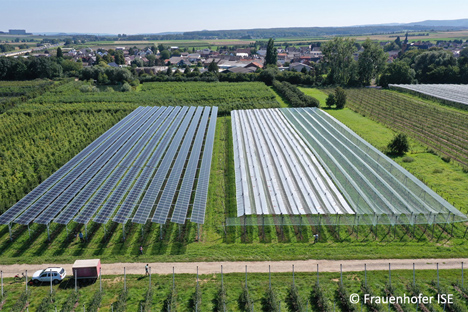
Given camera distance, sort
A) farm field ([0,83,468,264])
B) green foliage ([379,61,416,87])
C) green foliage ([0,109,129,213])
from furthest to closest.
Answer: green foliage ([379,61,416,87]) → green foliage ([0,109,129,213]) → farm field ([0,83,468,264])

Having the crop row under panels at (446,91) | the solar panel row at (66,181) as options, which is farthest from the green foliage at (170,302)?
the crop row under panels at (446,91)

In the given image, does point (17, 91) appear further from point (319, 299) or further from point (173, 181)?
point (319, 299)

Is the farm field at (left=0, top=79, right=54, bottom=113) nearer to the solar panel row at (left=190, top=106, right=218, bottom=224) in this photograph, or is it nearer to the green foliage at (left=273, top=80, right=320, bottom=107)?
the solar panel row at (left=190, top=106, right=218, bottom=224)

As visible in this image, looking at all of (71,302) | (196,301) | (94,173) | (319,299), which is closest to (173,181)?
(94,173)

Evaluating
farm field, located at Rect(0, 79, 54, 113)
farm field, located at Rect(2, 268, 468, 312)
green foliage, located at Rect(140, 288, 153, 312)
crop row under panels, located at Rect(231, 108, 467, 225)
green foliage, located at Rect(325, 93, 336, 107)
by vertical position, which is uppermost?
farm field, located at Rect(0, 79, 54, 113)

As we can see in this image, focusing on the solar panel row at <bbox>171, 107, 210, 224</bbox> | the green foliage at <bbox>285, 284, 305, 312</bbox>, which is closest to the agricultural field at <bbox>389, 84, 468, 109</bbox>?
the solar panel row at <bbox>171, 107, 210, 224</bbox>

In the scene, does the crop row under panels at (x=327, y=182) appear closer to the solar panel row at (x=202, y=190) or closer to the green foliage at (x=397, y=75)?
the solar panel row at (x=202, y=190)

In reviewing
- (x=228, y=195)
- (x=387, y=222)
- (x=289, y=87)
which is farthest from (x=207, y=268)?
(x=289, y=87)
